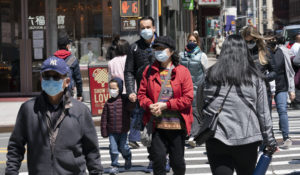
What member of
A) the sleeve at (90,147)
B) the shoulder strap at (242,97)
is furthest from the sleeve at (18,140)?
the shoulder strap at (242,97)

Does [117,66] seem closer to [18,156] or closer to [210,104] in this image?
[210,104]

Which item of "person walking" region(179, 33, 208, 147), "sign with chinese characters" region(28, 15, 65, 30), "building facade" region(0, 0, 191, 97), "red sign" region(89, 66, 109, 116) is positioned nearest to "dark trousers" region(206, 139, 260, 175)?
"person walking" region(179, 33, 208, 147)

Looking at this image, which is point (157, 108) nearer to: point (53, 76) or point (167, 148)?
point (167, 148)

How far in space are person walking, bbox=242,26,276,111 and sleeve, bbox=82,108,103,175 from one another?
4.47m

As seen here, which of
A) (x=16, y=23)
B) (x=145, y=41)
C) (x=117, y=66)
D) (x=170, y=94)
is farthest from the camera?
(x=16, y=23)

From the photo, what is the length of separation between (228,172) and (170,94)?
5.47ft

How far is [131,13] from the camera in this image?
19312mm

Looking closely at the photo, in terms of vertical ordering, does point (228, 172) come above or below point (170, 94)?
below

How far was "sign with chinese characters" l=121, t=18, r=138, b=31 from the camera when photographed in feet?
→ 68.2

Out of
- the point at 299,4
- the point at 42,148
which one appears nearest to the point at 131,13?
the point at 42,148

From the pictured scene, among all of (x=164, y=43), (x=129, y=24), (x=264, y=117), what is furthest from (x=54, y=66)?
(x=129, y=24)

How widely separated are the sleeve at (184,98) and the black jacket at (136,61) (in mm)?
1406

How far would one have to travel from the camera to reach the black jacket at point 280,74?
10.3 meters

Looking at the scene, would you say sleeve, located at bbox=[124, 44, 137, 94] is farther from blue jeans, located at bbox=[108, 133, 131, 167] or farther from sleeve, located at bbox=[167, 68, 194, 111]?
sleeve, located at bbox=[167, 68, 194, 111]
